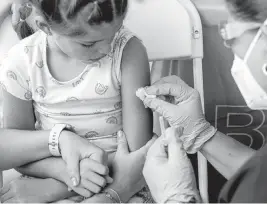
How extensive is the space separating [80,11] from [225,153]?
1.67 feet

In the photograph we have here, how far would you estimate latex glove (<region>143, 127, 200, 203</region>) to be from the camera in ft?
2.72

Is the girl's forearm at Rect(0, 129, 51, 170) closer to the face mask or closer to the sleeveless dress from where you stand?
the sleeveless dress

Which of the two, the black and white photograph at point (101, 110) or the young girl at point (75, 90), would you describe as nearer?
the black and white photograph at point (101, 110)

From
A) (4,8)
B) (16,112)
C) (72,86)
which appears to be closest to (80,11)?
(72,86)

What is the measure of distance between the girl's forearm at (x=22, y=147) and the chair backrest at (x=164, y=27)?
41 cm

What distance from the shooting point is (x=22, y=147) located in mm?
996

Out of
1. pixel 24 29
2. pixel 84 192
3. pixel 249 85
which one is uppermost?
pixel 24 29

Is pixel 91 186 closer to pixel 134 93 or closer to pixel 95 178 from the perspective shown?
pixel 95 178

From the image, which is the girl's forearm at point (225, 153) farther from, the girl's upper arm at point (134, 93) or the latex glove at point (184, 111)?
the girl's upper arm at point (134, 93)

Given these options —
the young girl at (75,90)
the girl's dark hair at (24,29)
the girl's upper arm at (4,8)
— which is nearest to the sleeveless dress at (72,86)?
the young girl at (75,90)

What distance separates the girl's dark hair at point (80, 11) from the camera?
0.80 m

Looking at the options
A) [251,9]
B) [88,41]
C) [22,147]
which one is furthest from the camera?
[22,147]

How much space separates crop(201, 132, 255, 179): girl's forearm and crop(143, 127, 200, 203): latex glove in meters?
0.18

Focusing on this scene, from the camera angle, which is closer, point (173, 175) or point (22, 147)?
point (173, 175)
